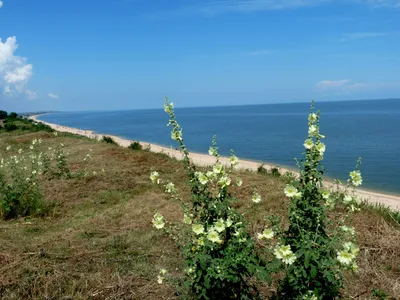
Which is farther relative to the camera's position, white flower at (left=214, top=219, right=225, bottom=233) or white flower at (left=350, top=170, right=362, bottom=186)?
white flower at (left=350, top=170, right=362, bottom=186)

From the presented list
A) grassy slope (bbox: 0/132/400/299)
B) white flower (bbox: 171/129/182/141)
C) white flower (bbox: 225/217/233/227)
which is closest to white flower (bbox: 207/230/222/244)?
white flower (bbox: 225/217/233/227)

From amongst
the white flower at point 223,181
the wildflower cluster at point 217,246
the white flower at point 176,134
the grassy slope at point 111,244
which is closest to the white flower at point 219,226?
the wildflower cluster at point 217,246

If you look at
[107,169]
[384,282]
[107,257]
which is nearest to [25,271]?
[107,257]

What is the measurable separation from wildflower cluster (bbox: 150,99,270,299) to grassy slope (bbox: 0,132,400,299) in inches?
43.3

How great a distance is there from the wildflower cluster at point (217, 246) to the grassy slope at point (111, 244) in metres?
1.10

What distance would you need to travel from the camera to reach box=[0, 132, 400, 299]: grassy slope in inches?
194

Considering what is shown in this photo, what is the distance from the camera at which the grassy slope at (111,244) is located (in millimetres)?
4930

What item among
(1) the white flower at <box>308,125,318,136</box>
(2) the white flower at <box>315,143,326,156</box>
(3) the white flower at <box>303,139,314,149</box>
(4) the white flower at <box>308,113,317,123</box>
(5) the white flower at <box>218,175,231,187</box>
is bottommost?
(5) the white flower at <box>218,175,231,187</box>

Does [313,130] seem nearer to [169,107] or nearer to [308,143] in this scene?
[308,143]

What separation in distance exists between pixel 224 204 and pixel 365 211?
5.16 metres

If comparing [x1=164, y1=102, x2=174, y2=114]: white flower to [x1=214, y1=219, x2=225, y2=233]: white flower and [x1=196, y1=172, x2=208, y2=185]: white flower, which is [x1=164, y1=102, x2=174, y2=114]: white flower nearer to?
[x1=196, y1=172, x2=208, y2=185]: white flower

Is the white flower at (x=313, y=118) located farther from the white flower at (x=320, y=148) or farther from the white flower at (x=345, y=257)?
the white flower at (x=345, y=257)

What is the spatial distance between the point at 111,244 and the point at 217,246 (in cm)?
331

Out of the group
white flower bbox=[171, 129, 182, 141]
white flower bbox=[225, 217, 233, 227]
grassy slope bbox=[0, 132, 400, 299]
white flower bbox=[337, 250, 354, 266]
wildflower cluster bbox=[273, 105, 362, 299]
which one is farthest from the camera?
grassy slope bbox=[0, 132, 400, 299]
